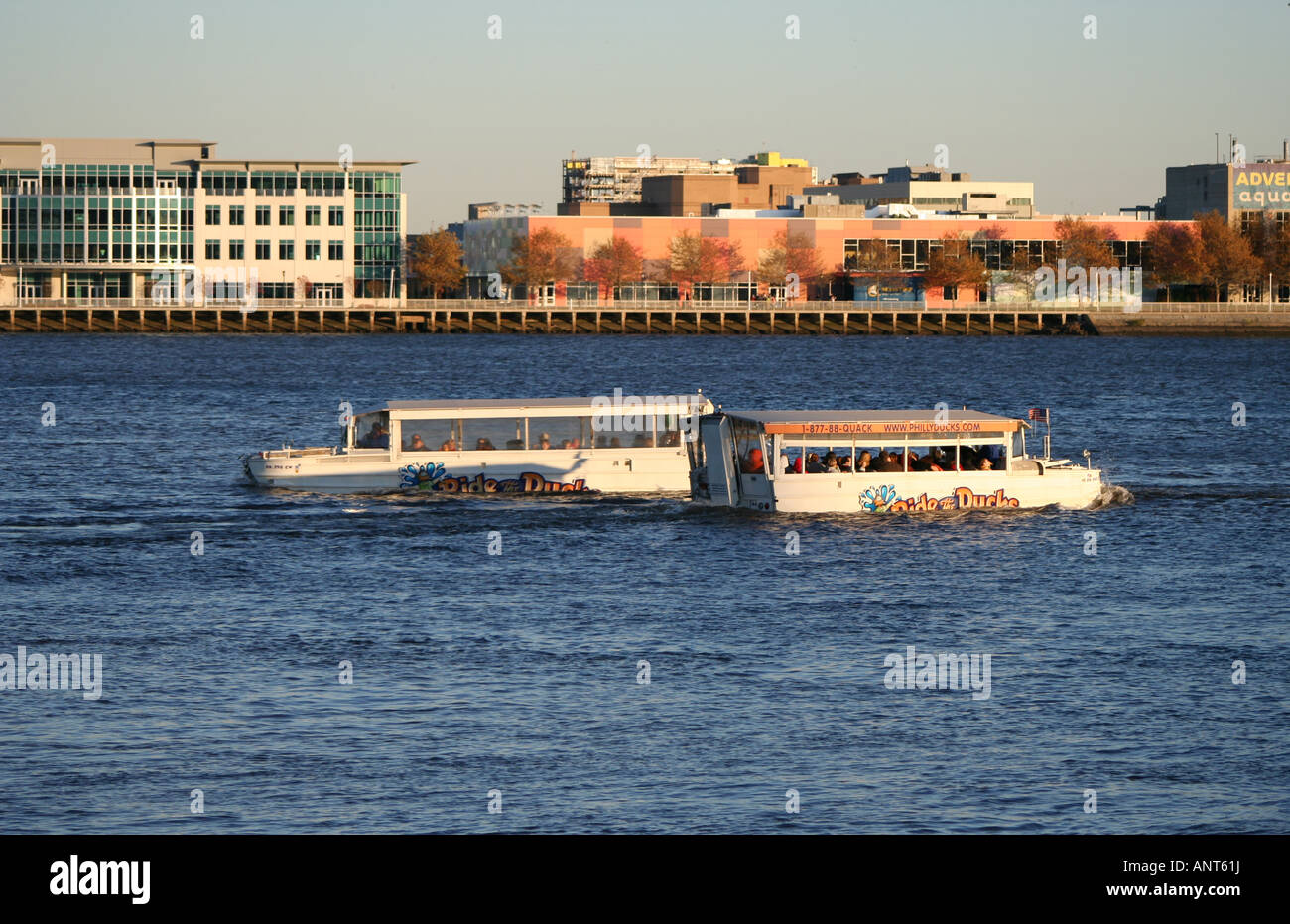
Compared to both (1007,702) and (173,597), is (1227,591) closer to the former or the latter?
(1007,702)

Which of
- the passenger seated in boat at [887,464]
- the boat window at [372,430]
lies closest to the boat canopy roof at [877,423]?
the passenger seated in boat at [887,464]

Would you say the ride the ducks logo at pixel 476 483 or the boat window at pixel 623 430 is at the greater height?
the boat window at pixel 623 430

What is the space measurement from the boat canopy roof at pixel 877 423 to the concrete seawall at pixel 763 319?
135m

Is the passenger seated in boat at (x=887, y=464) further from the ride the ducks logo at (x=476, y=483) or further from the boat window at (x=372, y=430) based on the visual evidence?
the boat window at (x=372, y=430)

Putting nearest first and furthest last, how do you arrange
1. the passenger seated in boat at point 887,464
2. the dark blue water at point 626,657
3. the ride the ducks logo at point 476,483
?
the dark blue water at point 626,657
the passenger seated in boat at point 887,464
the ride the ducks logo at point 476,483

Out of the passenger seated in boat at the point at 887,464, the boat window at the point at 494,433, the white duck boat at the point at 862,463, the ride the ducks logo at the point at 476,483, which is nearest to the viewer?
the white duck boat at the point at 862,463

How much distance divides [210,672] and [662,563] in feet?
46.0

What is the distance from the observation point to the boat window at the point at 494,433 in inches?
2112

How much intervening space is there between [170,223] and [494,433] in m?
139

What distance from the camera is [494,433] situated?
177ft

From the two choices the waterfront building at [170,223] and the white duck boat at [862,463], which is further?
the waterfront building at [170,223]

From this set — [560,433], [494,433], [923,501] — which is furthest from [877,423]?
[494,433]

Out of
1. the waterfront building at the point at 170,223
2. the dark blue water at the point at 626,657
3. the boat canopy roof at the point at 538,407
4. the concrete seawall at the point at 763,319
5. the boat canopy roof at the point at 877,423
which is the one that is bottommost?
the dark blue water at the point at 626,657

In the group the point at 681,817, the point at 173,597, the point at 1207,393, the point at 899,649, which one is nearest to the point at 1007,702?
the point at 899,649
